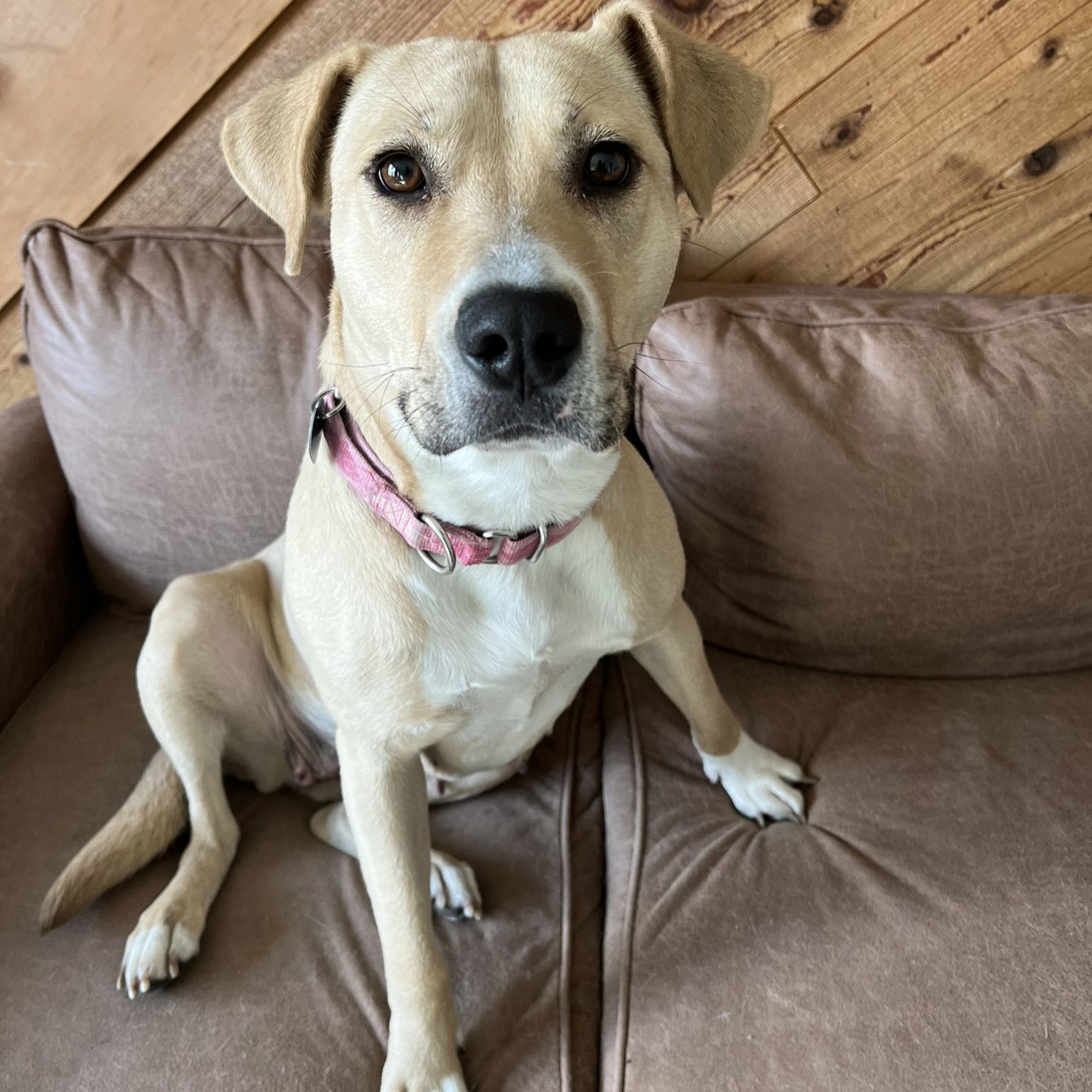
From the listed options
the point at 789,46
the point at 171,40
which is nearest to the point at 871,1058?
the point at 789,46

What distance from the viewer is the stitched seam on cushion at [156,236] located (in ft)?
5.74

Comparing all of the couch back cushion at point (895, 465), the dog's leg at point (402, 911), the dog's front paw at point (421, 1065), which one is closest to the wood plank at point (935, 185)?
the couch back cushion at point (895, 465)

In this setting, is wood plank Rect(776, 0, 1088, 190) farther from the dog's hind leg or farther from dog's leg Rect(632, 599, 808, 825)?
the dog's hind leg

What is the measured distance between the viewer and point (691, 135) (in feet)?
3.61

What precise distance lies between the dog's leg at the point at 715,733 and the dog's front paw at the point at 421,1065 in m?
0.63

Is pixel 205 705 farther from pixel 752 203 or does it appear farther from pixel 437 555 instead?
pixel 752 203

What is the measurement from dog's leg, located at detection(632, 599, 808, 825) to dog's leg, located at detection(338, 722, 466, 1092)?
47 cm

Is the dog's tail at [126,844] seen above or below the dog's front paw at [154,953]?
above

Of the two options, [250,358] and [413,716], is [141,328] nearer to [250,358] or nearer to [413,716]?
[250,358]

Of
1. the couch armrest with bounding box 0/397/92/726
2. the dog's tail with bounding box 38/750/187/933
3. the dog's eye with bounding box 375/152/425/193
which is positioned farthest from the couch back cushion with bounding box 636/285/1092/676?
the couch armrest with bounding box 0/397/92/726

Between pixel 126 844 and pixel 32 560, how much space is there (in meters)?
0.69

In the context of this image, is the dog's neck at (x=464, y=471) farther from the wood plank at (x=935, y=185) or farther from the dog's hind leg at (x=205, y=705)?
the wood plank at (x=935, y=185)

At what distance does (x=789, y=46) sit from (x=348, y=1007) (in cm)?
203

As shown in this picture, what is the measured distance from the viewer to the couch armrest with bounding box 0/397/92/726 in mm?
1646
